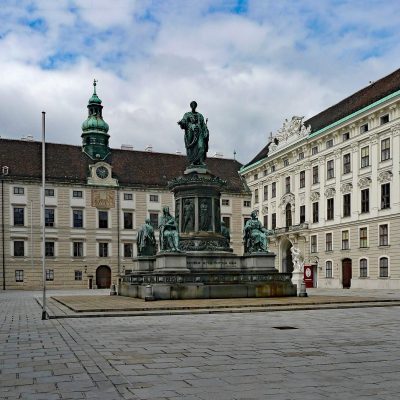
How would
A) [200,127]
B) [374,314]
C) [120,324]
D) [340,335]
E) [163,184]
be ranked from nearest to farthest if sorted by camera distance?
[340,335] < [120,324] < [374,314] < [200,127] < [163,184]

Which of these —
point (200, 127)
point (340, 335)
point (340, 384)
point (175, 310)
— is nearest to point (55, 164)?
point (200, 127)

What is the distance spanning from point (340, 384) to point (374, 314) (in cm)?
1264

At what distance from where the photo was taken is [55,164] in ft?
229

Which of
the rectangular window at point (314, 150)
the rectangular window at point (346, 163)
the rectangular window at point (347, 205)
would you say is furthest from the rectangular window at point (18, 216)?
the rectangular window at point (346, 163)

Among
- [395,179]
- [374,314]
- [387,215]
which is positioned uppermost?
[395,179]

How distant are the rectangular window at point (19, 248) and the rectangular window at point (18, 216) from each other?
2.06 m

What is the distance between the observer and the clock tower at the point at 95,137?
7381cm

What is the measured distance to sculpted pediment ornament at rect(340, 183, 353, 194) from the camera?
54.9m

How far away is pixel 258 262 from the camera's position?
94.4 ft

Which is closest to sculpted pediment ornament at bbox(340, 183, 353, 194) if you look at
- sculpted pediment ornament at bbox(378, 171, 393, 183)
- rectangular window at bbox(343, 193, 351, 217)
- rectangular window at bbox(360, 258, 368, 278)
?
rectangular window at bbox(343, 193, 351, 217)

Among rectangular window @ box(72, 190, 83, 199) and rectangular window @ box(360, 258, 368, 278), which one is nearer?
rectangular window @ box(360, 258, 368, 278)

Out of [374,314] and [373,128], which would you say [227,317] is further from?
[373,128]

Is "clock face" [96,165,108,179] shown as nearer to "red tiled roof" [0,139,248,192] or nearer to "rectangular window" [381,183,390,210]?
"red tiled roof" [0,139,248,192]

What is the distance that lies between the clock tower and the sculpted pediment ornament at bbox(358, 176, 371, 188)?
34212mm
